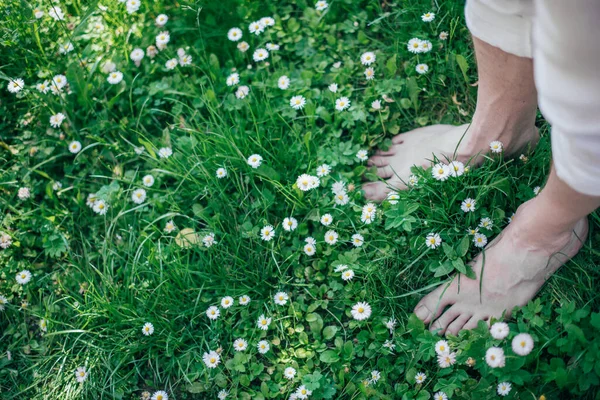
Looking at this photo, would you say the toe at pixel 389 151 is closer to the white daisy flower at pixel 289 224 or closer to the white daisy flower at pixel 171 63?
the white daisy flower at pixel 289 224

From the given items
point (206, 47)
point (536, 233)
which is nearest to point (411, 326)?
point (536, 233)

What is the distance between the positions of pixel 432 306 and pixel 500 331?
0.28 meters

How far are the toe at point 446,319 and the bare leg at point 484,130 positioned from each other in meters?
0.48

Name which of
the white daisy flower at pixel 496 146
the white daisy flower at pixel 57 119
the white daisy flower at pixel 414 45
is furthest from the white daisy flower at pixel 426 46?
the white daisy flower at pixel 57 119

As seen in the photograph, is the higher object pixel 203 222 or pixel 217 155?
pixel 217 155

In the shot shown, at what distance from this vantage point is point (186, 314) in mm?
1988

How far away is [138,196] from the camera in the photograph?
7.25ft

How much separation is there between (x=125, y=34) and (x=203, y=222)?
37.5 inches

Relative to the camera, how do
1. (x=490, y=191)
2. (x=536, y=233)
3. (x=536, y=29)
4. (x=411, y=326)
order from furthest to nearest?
(x=490, y=191), (x=411, y=326), (x=536, y=233), (x=536, y=29)

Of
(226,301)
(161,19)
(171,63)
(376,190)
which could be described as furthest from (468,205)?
(161,19)

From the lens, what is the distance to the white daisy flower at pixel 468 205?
192cm

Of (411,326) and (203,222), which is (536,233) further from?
(203,222)

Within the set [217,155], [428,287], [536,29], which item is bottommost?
[428,287]

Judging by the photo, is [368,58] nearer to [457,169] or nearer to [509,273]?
[457,169]
